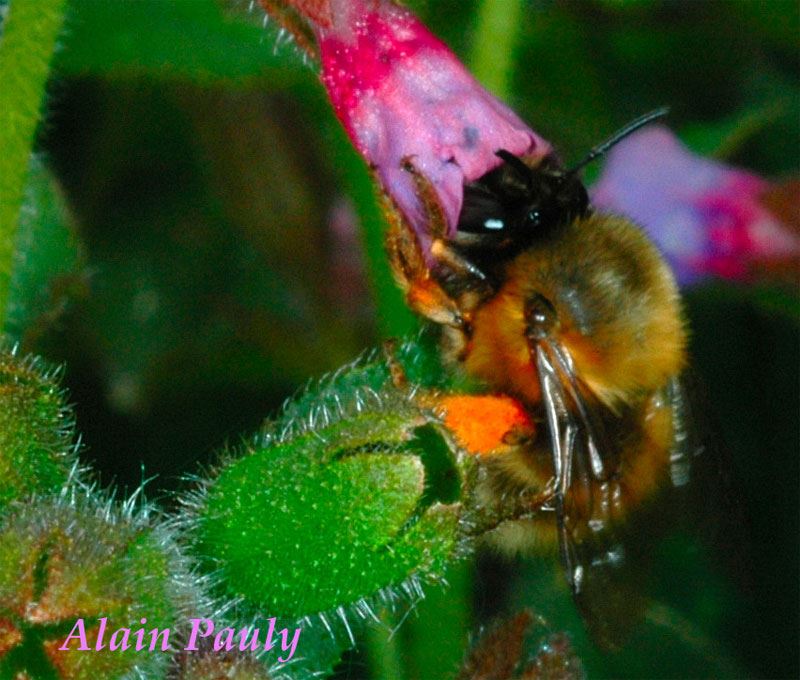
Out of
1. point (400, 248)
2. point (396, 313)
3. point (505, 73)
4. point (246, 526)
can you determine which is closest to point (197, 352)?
point (396, 313)

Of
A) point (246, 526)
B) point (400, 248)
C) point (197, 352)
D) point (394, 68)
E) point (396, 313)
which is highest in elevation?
point (394, 68)

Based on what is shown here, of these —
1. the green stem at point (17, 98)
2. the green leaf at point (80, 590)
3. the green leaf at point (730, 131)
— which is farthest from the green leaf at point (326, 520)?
the green leaf at point (730, 131)

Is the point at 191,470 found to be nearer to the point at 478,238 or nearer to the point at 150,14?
the point at 478,238

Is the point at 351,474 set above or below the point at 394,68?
below

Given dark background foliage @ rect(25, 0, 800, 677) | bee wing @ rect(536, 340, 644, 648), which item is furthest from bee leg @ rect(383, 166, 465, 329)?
dark background foliage @ rect(25, 0, 800, 677)

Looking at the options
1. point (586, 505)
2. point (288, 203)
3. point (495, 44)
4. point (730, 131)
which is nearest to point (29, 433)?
point (586, 505)

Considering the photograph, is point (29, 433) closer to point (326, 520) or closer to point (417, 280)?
point (326, 520)

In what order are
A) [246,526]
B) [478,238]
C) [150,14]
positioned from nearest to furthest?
[246,526]
[478,238]
[150,14]
